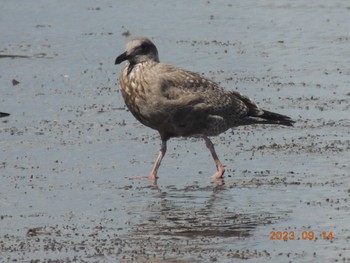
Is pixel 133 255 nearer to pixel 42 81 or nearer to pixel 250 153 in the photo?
pixel 250 153

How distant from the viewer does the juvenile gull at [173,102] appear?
50.9 ft

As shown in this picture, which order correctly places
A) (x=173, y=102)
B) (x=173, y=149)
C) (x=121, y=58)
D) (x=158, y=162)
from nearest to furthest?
(x=158, y=162) → (x=173, y=102) → (x=121, y=58) → (x=173, y=149)

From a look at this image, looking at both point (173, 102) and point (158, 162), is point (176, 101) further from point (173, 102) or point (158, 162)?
point (158, 162)

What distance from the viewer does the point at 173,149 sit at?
55.6 feet

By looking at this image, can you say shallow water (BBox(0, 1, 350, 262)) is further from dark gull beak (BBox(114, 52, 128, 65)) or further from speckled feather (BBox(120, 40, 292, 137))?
dark gull beak (BBox(114, 52, 128, 65))

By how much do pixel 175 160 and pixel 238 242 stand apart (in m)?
4.46

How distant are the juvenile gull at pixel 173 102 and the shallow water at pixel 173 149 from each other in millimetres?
447

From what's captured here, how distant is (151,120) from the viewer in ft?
51.0

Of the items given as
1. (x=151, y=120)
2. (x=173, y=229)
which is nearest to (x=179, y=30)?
(x=151, y=120)

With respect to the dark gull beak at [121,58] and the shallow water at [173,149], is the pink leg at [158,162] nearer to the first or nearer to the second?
the shallow water at [173,149]

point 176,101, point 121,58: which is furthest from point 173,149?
point 121,58

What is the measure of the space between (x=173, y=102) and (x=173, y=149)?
1.44m

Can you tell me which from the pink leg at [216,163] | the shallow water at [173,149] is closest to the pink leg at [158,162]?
the shallow water at [173,149]

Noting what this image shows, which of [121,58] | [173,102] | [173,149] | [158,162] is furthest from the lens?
[173,149]
